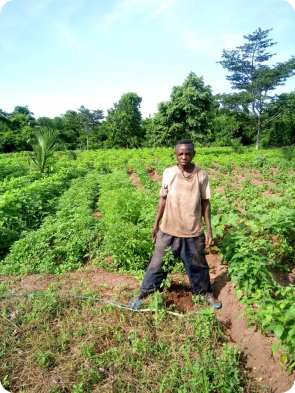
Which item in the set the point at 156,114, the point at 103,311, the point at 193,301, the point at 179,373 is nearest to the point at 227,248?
the point at 193,301

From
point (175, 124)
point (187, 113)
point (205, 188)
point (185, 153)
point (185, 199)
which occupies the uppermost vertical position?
point (187, 113)

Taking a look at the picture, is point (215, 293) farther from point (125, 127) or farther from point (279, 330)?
point (125, 127)

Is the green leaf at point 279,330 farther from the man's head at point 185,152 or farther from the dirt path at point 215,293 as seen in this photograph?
the man's head at point 185,152

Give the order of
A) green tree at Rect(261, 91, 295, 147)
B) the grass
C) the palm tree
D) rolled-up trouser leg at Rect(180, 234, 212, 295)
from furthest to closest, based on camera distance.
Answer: green tree at Rect(261, 91, 295, 147) < the palm tree < rolled-up trouser leg at Rect(180, 234, 212, 295) < the grass

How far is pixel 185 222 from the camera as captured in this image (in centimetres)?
294

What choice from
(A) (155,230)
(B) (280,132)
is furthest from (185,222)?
(B) (280,132)

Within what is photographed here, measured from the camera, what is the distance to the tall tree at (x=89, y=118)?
47.5 meters

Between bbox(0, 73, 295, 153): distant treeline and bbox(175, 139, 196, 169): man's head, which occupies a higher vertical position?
bbox(0, 73, 295, 153): distant treeline

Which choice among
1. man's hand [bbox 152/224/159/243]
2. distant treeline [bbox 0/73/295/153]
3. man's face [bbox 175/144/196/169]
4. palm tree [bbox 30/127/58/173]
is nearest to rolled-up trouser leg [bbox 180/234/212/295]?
man's hand [bbox 152/224/159/243]

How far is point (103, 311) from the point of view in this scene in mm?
3023

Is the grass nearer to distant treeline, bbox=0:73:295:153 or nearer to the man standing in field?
the man standing in field

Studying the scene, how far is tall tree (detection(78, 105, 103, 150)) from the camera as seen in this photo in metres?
47.5

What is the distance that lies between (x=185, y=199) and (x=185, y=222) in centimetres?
27

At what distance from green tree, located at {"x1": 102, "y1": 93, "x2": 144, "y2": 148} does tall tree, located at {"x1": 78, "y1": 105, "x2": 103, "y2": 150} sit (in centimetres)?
680
